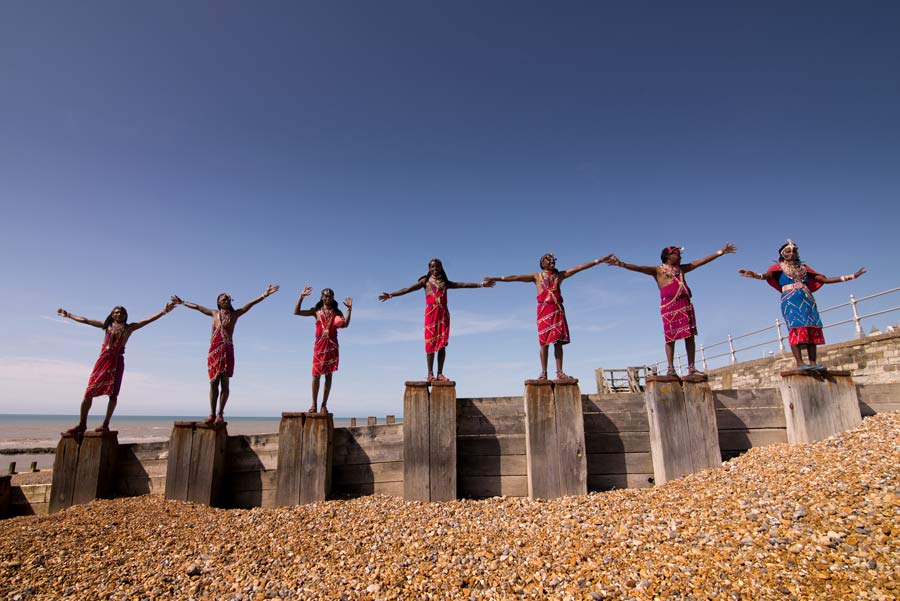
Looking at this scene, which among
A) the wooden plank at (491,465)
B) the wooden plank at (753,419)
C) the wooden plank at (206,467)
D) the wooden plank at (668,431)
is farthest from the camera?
the wooden plank at (753,419)

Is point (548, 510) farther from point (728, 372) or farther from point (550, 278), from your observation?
point (728, 372)

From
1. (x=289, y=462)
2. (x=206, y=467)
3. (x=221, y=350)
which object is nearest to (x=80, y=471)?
(x=206, y=467)

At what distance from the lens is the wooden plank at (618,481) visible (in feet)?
19.3

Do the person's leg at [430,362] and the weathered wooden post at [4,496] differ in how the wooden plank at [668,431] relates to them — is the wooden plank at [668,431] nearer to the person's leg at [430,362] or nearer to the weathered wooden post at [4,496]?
the person's leg at [430,362]

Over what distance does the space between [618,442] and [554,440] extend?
1150 mm

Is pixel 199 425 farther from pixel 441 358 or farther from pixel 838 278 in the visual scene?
pixel 838 278

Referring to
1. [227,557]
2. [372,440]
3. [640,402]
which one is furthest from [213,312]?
[640,402]

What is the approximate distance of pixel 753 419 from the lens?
623 cm

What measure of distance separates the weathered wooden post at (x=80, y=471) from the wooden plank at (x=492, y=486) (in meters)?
5.47

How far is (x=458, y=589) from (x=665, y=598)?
57.8 inches

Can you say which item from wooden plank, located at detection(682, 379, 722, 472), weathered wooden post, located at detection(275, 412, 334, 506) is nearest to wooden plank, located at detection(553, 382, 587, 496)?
wooden plank, located at detection(682, 379, 722, 472)

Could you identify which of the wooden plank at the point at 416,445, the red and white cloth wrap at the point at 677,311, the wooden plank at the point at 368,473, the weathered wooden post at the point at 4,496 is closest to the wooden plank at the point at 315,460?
the wooden plank at the point at 368,473

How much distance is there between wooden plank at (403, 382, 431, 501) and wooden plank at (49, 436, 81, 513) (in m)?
5.14

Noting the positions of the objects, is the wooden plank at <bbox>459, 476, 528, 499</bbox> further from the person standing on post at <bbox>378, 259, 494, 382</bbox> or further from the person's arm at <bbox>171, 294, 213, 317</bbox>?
the person's arm at <bbox>171, 294, 213, 317</bbox>
